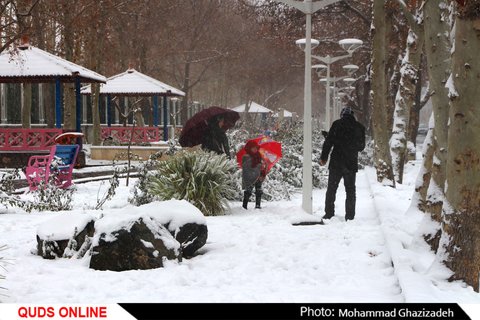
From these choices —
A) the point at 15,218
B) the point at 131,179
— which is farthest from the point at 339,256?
the point at 131,179

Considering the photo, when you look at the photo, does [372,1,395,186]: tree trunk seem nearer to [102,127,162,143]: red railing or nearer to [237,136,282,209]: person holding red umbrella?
[237,136,282,209]: person holding red umbrella

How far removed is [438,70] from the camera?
9133 millimetres

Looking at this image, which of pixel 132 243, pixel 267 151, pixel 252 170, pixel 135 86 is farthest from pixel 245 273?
pixel 135 86

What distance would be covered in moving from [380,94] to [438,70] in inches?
358

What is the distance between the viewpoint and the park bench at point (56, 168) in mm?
14609

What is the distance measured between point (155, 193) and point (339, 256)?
504cm

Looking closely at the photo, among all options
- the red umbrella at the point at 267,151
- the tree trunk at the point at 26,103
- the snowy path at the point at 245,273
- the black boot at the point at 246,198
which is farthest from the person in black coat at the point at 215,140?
the tree trunk at the point at 26,103

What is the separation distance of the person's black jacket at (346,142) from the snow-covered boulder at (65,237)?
13.9 feet

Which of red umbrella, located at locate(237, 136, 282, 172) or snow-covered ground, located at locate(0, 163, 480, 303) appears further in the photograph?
red umbrella, located at locate(237, 136, 282, 172)

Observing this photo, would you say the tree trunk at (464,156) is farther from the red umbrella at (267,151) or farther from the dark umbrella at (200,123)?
the dark umbrella at (200,123)

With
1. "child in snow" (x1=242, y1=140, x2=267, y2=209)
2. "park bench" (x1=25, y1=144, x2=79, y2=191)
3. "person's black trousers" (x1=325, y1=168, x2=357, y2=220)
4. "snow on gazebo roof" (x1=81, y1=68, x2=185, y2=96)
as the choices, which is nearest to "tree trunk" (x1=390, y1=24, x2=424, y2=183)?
"child in snow" (x1=242, y1=140, x2=267, y2=209)

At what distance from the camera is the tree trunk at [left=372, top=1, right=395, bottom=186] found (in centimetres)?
1745

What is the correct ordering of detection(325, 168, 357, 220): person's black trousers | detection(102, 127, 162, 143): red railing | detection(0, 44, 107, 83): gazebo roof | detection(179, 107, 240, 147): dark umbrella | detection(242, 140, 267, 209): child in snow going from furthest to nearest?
detection(102, 127, 162, 143): red railing, detection(0, 44, 107, 83): gazebo roof, detection(179, 107, 240, 147): dark umbrella, detection(242, 140, 267, 209): child in snow, detection(325, 168, 357, 220): person's black trousers

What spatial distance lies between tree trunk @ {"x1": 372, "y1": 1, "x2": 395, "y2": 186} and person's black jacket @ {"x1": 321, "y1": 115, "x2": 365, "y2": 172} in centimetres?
717
